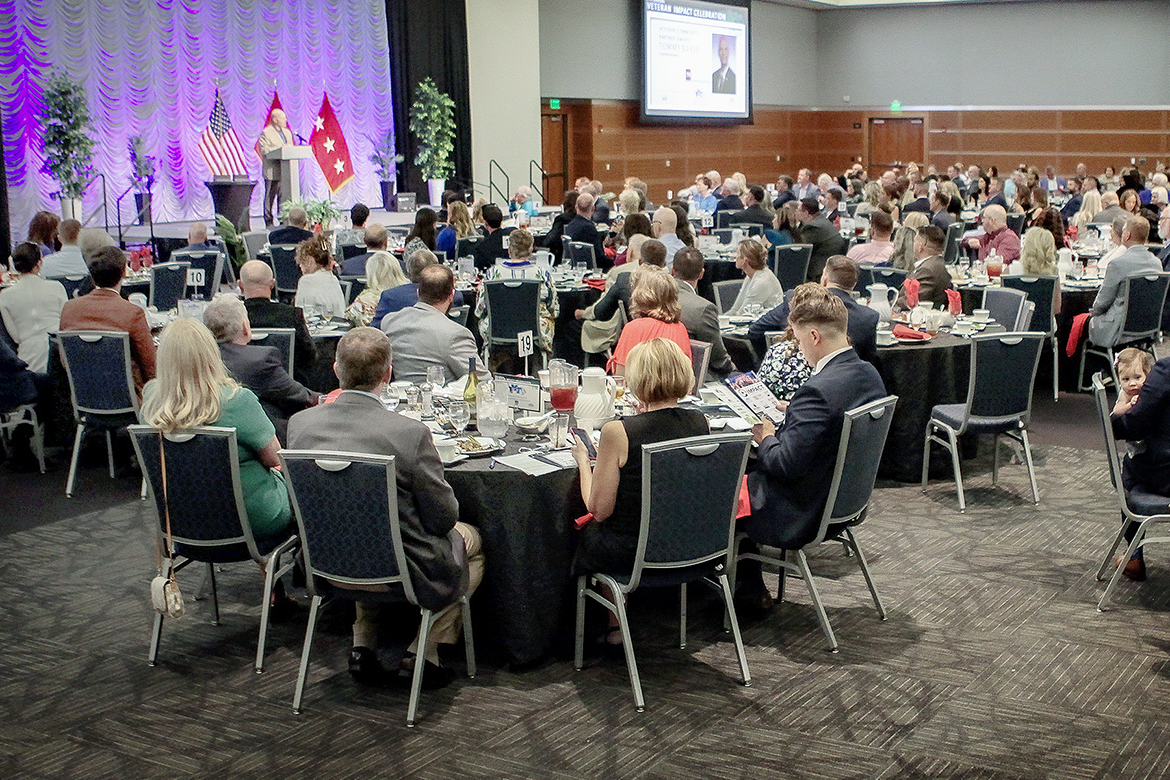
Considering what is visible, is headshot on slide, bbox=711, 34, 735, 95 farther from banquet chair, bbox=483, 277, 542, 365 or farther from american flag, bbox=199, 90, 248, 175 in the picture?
banquet chair, bbox=483, 277, 542, 365

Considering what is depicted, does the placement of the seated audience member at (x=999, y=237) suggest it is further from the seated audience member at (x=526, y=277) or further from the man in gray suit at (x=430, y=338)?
the man in gray suit at (x=430, y=338)

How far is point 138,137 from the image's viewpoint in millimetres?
15227

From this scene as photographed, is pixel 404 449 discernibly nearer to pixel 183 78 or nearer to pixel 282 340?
pixel 282 340

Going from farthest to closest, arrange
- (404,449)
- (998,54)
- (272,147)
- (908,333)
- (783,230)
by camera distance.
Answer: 1. (998,54)
2. (272,147)
3. (783,230)
4. (908,333)
5. (404,449)

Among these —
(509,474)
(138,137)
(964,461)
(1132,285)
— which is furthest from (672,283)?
(138,137)

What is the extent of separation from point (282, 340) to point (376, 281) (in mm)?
1174

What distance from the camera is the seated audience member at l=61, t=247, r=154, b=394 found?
6008 mm

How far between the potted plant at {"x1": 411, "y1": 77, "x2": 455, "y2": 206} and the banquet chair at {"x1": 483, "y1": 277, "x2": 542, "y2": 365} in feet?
34.7

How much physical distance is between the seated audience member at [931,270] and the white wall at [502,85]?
11998 millimetres

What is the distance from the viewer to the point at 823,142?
2709 centimetres

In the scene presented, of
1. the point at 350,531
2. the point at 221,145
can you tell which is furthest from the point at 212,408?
the point at 221,145

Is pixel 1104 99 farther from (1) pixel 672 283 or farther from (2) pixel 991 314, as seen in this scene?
(1) pixel 672 283

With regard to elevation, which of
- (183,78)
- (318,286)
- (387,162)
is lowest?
(318,286)

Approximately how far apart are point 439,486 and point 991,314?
4.83 metres
